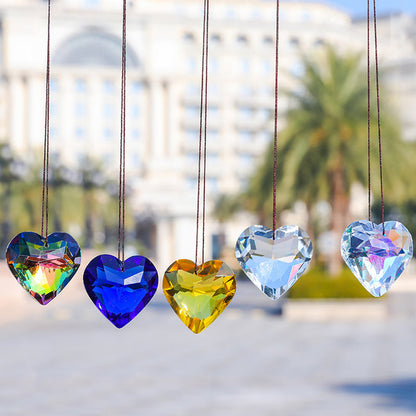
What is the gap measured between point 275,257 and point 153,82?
122m

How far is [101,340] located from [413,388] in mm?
12522

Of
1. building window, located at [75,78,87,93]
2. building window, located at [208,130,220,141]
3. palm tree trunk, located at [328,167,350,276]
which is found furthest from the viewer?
building window, located at [208,130,220,141]

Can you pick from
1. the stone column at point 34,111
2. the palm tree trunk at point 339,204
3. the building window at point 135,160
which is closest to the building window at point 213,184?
the building window at point 135,160

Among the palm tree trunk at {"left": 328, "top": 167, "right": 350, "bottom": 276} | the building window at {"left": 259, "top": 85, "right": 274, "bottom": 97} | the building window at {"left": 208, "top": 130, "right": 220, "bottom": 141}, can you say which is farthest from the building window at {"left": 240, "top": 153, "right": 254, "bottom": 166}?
the palm tree trunk at {"left": 328, "top": 167, "right": 350, "bottom": 276}

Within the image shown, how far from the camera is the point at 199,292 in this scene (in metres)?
2.38

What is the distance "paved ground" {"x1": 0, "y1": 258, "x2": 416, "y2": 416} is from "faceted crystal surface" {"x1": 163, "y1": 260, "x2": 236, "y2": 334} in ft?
41.4

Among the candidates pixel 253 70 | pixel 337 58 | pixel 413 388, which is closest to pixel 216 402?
pixel 413 388

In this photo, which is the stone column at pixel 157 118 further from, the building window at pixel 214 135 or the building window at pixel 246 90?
the building window at pixel 246 90

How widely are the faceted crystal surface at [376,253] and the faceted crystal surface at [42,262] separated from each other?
830 millimetres

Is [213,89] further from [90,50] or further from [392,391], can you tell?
[392,391]

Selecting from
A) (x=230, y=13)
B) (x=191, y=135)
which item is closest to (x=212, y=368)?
(x=191, y=135)

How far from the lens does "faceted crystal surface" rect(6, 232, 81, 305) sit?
2.39 meters

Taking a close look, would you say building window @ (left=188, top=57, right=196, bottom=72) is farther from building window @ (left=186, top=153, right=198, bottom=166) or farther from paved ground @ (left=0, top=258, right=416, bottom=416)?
paved ground @ (left=0, top=258, right=416, bottom=416)

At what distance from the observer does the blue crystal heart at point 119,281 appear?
7.73 ft
